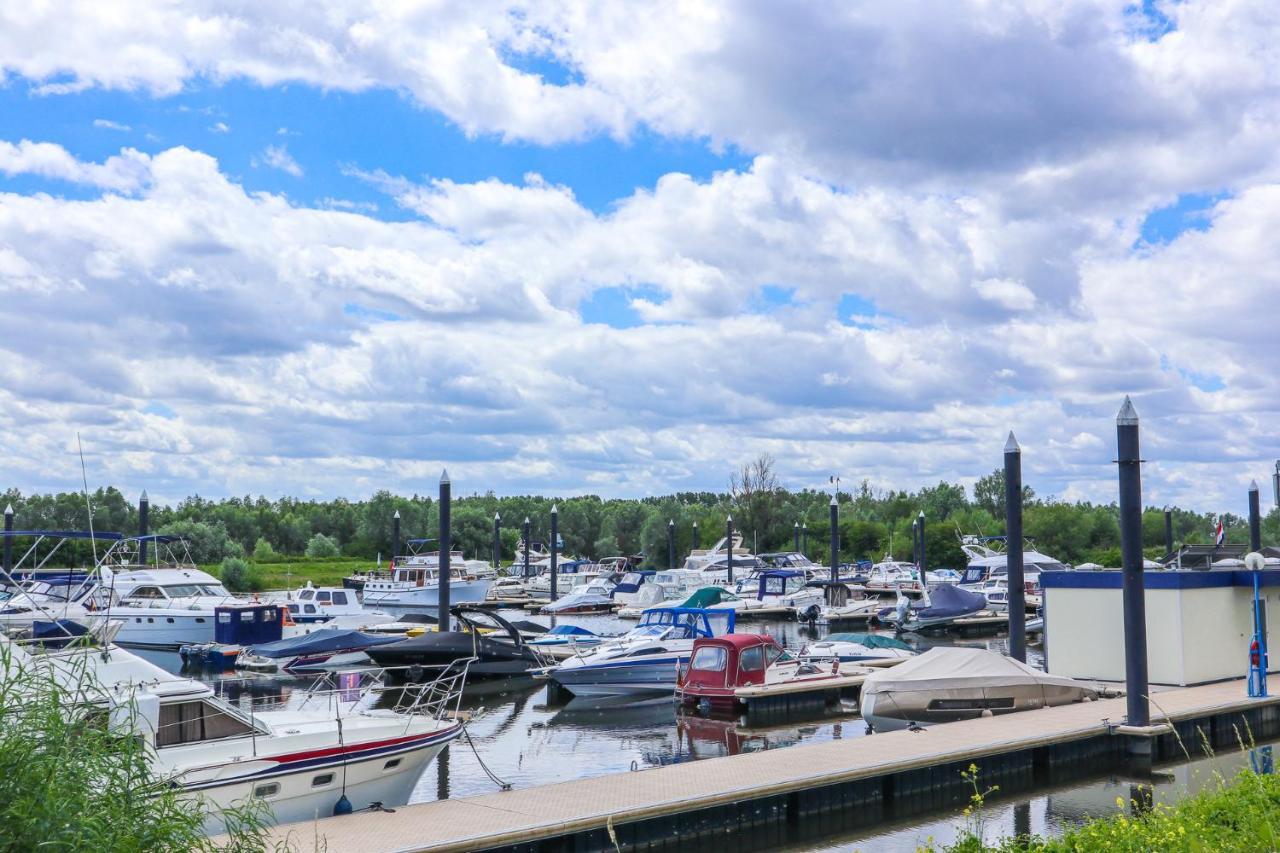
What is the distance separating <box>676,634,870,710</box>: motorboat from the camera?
28703 mm

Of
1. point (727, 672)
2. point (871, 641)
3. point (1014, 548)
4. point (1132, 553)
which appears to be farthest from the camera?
point (871, 641)

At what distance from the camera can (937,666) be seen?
25000 mm

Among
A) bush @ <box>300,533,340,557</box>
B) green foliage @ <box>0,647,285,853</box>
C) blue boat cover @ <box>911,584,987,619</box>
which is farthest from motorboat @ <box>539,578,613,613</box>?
green foliage @ <box>0,647,285,853</box>

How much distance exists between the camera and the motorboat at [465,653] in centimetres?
3344

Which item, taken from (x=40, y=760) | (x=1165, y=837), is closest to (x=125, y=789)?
(x=40, y=760)

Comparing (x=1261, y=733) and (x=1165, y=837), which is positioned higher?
(x=1165, y=837)

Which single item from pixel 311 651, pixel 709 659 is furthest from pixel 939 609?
pixel 311 651

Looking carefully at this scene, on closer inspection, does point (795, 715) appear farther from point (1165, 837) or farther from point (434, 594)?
point (434, 594)

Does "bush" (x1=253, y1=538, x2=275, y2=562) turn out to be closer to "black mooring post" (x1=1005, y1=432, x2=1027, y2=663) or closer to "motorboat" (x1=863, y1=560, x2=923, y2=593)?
"motorboat" (x1=863, y1=560, x2=923, y2=593)

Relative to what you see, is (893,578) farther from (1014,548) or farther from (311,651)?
(1014,548)

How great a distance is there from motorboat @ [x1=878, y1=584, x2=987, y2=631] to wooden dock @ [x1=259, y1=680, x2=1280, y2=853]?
1045 inches

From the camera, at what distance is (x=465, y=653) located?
33.8 metres

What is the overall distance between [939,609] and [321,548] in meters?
59.9

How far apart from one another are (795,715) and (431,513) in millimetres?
84979
